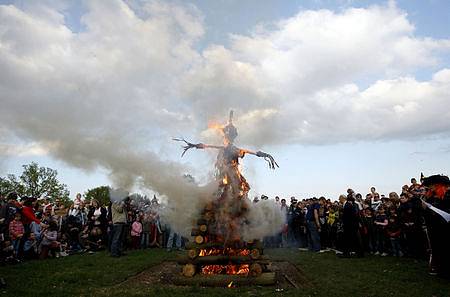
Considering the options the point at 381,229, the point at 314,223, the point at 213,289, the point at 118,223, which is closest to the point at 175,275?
the point at 213,289

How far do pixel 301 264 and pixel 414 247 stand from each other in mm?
4097

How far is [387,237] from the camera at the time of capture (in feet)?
50.0

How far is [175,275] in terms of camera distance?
11.0 meters

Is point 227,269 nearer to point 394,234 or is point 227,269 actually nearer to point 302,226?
point 394,234

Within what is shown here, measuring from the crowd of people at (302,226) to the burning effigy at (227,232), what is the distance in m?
4.69

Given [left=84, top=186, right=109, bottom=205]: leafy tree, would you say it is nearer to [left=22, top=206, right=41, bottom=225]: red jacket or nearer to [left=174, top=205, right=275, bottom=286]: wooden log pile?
[left=22, top=206, right=41, bottom=225]: red jacket

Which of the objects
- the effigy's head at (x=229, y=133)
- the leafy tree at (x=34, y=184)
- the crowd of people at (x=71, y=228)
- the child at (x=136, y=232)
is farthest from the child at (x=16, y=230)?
the leafy tree at (x=34, y=184)

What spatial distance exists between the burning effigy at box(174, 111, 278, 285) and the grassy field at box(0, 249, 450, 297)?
1008mm

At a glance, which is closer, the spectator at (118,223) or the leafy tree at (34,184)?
the spectator at (118,223)

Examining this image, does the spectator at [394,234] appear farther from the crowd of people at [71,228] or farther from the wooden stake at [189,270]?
the crowd of people at [71,228]

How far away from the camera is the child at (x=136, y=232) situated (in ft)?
61.5

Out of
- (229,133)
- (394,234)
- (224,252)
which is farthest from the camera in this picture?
(394,234)

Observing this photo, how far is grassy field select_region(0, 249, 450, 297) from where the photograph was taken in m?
8.52

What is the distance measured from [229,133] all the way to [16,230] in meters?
8.06
